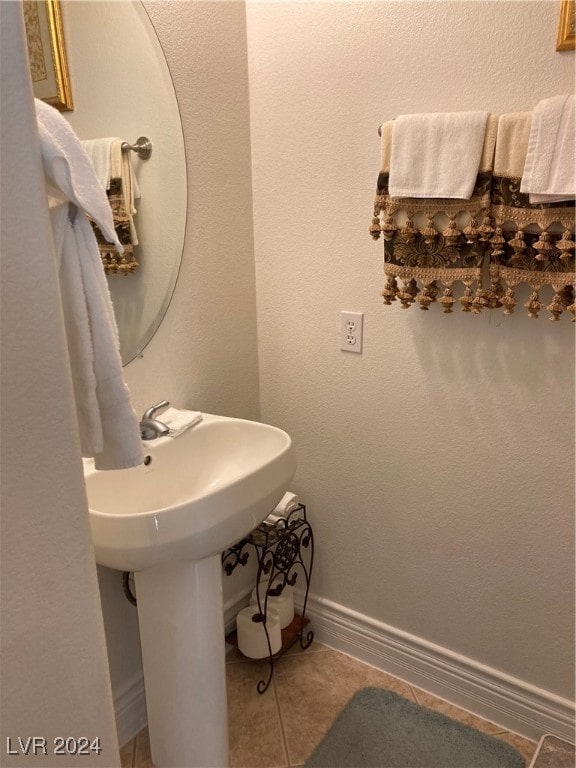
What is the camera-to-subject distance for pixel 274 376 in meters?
1.93

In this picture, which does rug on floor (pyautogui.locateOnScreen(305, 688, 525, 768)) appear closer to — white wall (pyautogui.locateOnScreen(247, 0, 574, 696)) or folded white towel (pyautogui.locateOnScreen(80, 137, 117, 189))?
white wall (pyautogui.locateOnScreen(247, 0, 574, 696))

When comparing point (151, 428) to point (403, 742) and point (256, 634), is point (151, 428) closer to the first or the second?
point (256, 634)

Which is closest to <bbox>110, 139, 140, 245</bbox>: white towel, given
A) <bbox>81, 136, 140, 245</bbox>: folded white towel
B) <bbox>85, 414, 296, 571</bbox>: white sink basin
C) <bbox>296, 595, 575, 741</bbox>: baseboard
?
<bbox>81, 136, 140, 245</bbox>: folded white towel

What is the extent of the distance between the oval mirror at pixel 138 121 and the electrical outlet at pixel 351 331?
493mm

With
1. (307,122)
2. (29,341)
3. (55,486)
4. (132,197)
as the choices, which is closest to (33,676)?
(55,486)

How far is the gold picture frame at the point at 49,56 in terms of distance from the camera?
1.27 meters

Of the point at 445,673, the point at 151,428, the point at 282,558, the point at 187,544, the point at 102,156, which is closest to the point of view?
the point at 187,544

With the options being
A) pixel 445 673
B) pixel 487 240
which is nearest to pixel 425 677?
pixel 445 673

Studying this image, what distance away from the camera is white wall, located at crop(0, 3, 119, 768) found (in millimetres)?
571

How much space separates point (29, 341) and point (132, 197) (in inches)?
39.4

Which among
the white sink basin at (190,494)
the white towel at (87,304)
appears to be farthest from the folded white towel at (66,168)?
the white sink basin at (190,494)

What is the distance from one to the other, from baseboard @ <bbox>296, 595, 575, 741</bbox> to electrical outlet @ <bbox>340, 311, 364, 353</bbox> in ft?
2.87

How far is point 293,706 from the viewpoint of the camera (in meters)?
1.76

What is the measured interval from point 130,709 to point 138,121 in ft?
5.13
